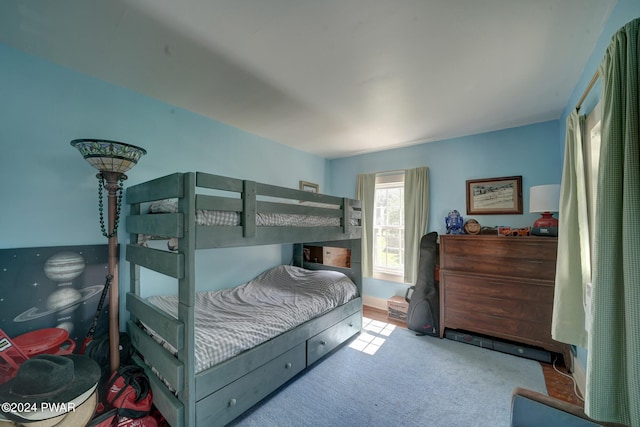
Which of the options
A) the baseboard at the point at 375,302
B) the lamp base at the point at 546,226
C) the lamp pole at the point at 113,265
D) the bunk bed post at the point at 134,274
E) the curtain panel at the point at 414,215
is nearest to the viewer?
the lamp pole at the point at 113,265

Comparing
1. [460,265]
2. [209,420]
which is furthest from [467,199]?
[209,420]

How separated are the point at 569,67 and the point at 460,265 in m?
1.97

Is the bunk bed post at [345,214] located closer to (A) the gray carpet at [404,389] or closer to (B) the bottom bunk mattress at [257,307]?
(B) the bottom bunk mattress at [257,307]

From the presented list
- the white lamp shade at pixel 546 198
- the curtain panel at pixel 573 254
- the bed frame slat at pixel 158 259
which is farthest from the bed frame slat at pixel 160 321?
the white lamp shade at pixel 546 198

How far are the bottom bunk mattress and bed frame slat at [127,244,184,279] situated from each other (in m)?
0.48

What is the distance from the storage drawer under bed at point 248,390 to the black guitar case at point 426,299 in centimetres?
155

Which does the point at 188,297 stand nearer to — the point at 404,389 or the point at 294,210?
the point at 294,210

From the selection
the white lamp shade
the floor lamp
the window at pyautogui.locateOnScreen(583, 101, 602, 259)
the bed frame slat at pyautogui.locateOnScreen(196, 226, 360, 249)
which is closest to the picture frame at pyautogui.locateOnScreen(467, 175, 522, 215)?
the white lamp shade

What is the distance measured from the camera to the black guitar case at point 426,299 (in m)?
2.91

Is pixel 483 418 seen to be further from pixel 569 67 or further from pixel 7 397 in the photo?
pixel 7 397

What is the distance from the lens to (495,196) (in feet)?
9.96

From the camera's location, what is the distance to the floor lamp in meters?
1.60

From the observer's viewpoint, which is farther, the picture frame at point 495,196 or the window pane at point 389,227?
the window pane at point 389,227

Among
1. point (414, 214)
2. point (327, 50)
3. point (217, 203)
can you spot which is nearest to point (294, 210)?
point (217, 203)
